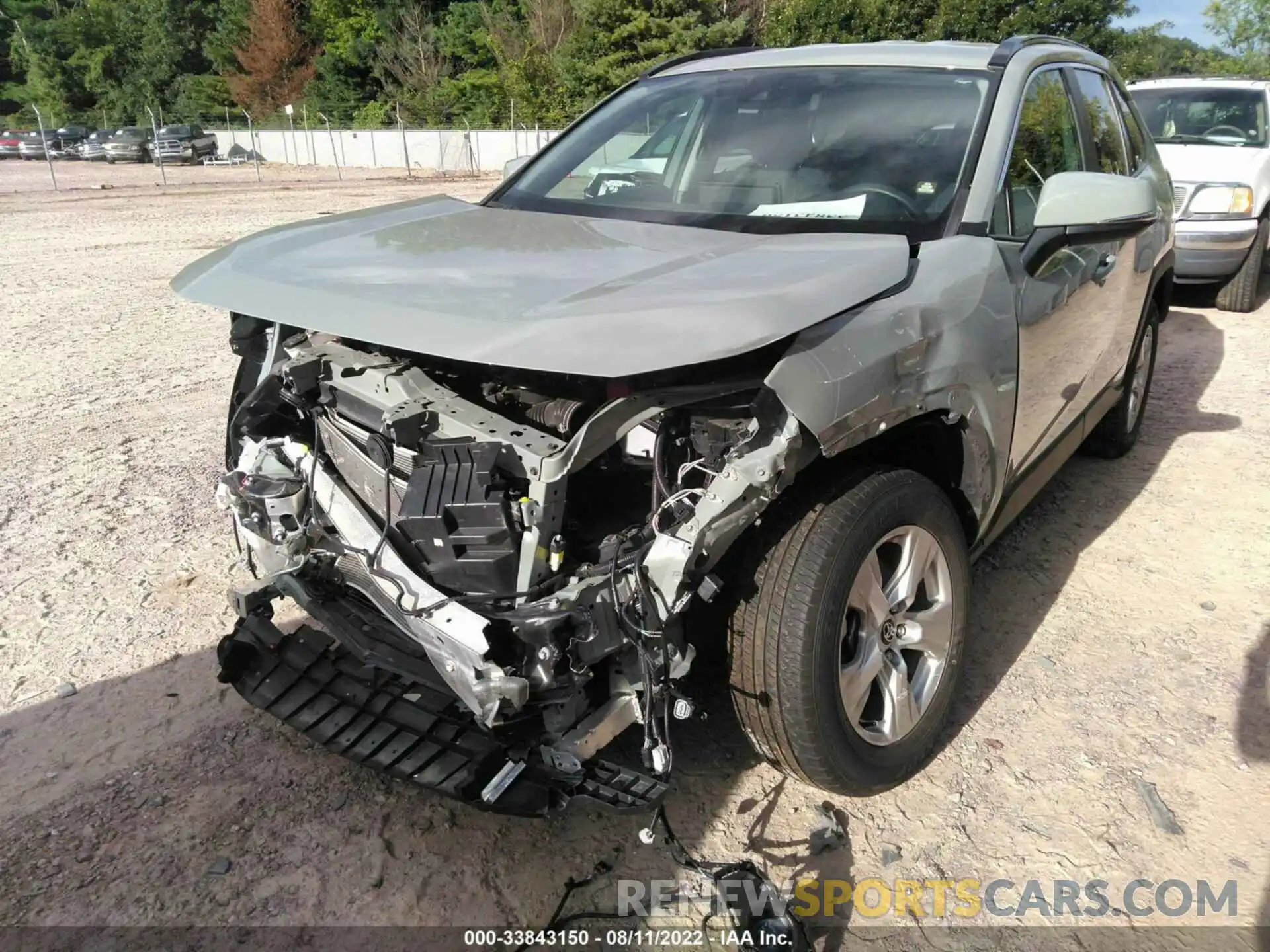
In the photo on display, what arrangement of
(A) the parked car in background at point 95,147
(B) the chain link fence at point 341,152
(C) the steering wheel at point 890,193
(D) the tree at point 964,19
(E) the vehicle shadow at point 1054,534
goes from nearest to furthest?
1. (C) the steering wheel at point 890,193
2. (E) the vehicle shadow at point 1054,534
3. (D) the tree at point 964,19
4. (B) the chain link fence at point 341,152
5. (A) the parked car in background at point 95,147

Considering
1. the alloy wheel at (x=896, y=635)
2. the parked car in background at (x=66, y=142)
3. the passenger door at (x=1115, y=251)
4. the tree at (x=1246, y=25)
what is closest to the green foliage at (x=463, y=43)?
the tree at (x=1246, y=25)

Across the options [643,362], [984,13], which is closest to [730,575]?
[643,362]

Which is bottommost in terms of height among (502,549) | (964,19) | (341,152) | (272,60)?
(341,152)

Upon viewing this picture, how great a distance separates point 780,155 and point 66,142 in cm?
4573

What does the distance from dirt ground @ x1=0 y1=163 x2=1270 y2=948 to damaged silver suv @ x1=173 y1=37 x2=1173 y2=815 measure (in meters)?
0.26

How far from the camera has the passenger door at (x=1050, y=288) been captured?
2852 mm

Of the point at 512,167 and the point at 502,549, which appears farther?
the point at 512,167

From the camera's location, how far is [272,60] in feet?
173

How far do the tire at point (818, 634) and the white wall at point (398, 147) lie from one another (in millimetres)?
31380

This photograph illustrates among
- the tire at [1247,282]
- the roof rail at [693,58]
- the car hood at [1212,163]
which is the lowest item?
the tire at [1247,282]

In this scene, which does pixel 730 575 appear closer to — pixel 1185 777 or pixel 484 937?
pixel 484 937

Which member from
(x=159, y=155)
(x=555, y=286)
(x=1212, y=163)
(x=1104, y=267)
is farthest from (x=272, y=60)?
(x=555, y=286)

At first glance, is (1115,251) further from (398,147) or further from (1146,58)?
(398,147)

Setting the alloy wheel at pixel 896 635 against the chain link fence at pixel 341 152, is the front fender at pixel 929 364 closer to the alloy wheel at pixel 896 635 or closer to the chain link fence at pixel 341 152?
the alloy wheel at pixel 896 635
